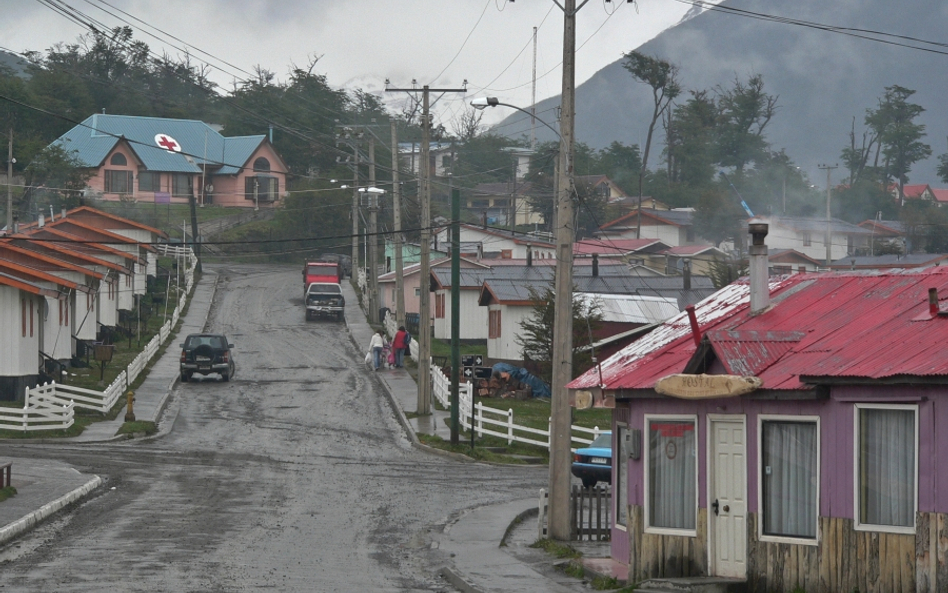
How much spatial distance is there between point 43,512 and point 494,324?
34.5 metres

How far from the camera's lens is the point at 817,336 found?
1473 cm

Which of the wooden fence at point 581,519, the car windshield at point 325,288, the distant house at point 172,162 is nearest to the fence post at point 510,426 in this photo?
the wooden fence at point 581,519

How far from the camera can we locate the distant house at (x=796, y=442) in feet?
40.5

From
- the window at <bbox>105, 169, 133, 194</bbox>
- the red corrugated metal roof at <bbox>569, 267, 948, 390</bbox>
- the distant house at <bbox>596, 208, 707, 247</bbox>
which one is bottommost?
the red corrugated metal roof at <bbox>569, 267, 948, 390</bbox>

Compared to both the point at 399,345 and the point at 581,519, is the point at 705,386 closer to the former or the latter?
the point at 581,519

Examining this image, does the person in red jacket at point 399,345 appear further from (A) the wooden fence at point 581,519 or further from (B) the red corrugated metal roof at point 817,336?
(B) the red corrugated metal roof at point 817,336

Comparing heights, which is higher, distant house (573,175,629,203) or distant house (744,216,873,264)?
distant house (573,175,629,203)

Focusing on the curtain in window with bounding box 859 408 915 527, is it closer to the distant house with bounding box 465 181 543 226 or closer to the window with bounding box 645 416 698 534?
the window with bounding box 645 416 698 534

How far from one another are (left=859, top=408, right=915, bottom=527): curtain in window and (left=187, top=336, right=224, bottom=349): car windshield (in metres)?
36.4

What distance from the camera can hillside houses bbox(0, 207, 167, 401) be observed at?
3809cm

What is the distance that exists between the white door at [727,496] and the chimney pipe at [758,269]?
299 centimetres

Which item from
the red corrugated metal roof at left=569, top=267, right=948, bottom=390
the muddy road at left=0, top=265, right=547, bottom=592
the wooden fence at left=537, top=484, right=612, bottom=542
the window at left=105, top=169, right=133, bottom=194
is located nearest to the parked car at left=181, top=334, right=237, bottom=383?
the muddy road at left=0, top=265, right=547, bottom=592

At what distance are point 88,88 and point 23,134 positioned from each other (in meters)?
18.3

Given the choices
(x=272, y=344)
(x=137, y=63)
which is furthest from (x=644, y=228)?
(x=137, y=63)
